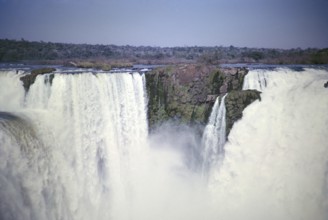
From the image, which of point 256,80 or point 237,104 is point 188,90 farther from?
point 256,80

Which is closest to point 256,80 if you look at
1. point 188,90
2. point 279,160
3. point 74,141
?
point 188,90

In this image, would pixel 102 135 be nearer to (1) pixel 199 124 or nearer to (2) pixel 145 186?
(2) pixel 145 186

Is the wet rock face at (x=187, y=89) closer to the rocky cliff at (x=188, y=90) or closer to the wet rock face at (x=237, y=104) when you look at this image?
the rocky cliff at (x=188, y=90)

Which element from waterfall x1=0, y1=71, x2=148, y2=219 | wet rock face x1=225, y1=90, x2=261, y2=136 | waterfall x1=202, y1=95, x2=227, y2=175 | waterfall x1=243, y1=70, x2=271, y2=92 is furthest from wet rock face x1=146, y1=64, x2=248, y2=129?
wet rock face x1=225, y1=90, x2=261, y2=136

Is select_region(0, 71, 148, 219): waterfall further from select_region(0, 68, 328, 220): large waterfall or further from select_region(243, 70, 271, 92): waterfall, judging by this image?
select_region(243, 70, 271, 92): waterfall

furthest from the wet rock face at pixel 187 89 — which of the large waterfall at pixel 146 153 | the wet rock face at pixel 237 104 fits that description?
the wet rock face at pixel 237 104
